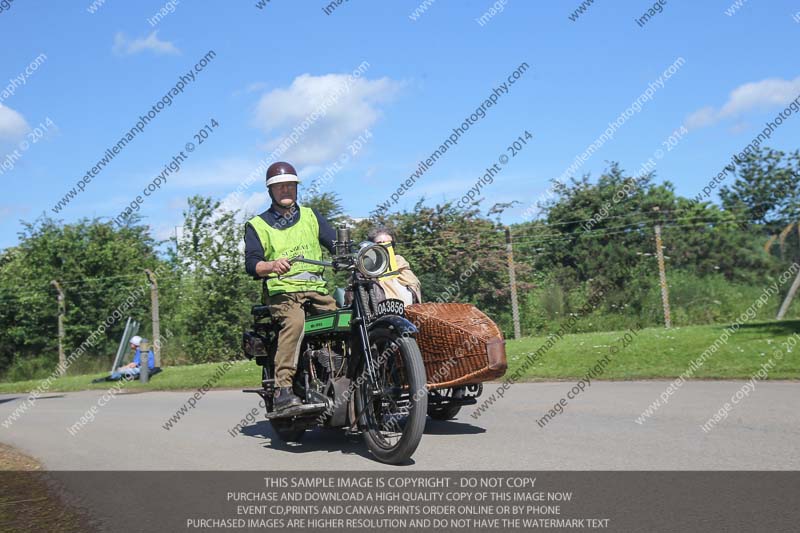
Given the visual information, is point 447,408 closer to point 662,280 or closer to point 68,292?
point 662,280

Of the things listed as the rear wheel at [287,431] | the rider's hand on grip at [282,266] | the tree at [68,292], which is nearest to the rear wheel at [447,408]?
the rear wheel at [287,431]

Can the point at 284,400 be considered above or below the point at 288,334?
below

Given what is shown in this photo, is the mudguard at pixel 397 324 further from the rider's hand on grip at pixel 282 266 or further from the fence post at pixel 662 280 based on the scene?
the fence post at pixel 662 280

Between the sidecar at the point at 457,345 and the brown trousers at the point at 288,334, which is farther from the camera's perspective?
the brown trousers at the point at 288,334

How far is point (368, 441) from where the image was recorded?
247 inches

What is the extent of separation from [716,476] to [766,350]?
7585 millimetres

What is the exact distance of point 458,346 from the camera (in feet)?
21.8

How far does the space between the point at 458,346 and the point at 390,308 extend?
2.27ft

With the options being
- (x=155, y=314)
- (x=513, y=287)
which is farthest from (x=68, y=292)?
(x=513, y=287)

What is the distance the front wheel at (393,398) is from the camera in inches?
223

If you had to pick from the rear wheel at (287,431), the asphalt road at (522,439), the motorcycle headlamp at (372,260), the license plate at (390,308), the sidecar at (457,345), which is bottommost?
the asphalt road at (522,439)

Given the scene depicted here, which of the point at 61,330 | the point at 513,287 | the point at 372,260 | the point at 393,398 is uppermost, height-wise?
the point at 61,330

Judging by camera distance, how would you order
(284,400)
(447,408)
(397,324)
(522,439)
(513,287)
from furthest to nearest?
(513,287) < (447,408) < (284,400) < (522,439) < (397,324)

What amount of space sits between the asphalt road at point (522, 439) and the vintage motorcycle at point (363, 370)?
0.23 m
